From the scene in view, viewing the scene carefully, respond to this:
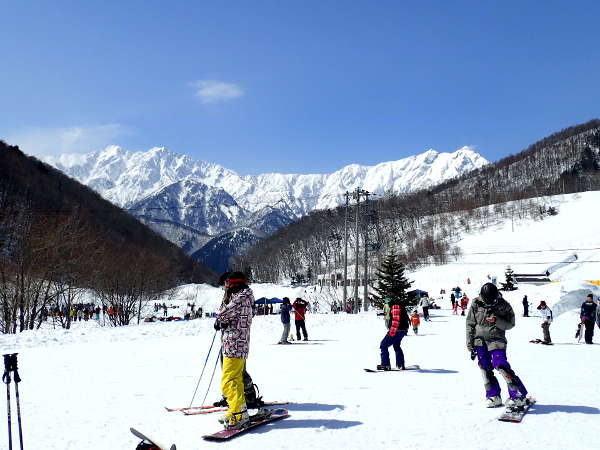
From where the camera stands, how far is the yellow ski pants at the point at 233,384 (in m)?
5.84

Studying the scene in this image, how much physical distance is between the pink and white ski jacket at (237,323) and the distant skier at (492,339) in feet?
9.83

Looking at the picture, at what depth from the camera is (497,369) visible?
644 centimetres

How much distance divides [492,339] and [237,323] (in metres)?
3.30

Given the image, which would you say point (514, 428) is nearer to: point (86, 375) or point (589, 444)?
point (589, 444)

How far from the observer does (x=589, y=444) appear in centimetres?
518

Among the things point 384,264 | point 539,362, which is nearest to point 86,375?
point 539,362

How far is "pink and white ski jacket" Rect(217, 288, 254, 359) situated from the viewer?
6.01 meters

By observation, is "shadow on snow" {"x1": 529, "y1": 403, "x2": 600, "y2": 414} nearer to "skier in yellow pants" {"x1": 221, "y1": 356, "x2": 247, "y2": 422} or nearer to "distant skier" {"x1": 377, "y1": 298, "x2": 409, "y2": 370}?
"distant skier" {"x1": 377, "y1": 298, "x2": 409, "y2": 370}

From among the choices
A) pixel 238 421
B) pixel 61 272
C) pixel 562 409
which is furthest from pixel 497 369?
pixel 61 272

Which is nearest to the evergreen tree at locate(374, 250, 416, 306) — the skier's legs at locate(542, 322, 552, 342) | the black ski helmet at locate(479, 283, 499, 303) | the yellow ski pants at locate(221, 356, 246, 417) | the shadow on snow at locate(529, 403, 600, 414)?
the skier's legs at locate(542, 322, 552, 342)

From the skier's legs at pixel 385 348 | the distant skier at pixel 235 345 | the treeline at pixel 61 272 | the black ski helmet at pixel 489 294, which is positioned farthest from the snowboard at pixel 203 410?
the treeline at pixel 61 272

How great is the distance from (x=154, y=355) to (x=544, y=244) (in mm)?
104063

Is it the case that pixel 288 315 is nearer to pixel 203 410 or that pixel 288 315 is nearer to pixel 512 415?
pixel 203 410

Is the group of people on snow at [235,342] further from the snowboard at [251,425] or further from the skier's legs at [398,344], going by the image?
the skier's legs at [398,344]
